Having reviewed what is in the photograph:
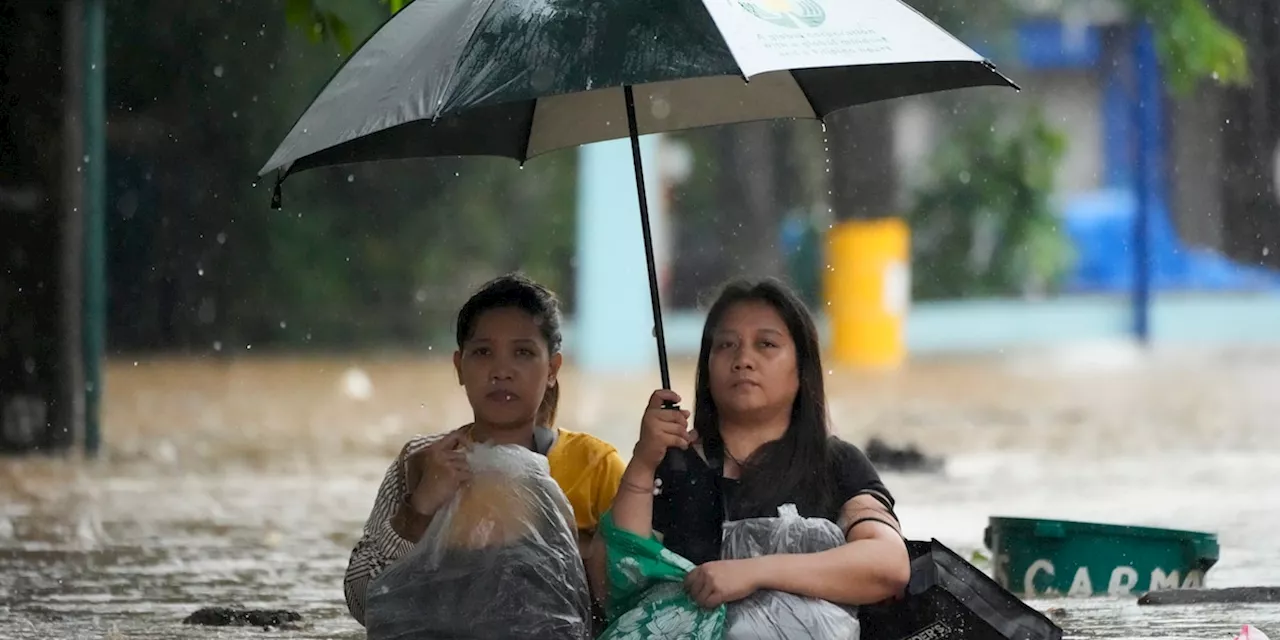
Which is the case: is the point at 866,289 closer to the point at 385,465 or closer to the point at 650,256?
the point at 385,465

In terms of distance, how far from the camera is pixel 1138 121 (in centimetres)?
2139

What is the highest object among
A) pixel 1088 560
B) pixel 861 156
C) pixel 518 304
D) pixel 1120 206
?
pixel 861 156

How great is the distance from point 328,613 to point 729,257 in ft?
67.4

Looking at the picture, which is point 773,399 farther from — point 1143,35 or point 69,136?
point 1143,35

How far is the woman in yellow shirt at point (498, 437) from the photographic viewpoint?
448 centimetres

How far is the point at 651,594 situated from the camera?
13.5 ft

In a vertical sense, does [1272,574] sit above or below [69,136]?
below

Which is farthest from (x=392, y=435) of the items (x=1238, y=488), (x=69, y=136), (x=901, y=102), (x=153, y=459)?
(x=901, y=102)

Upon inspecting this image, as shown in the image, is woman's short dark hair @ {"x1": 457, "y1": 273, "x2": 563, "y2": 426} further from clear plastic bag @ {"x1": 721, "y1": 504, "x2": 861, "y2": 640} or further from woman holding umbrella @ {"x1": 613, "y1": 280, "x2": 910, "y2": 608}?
clear plastic bag @ {"x1": 721, "y1": 504, "x2": 861, "y2": 640}

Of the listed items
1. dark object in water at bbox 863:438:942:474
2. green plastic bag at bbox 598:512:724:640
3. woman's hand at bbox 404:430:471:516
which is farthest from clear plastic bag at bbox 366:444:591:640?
dark object in water at bbox 863:438:942:474

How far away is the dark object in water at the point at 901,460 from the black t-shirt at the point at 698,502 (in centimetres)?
593

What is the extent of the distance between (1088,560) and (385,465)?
235 inches

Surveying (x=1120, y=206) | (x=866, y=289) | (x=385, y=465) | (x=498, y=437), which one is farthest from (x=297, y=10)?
(x=1120, y=206)

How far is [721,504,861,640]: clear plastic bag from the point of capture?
13.2 feet
